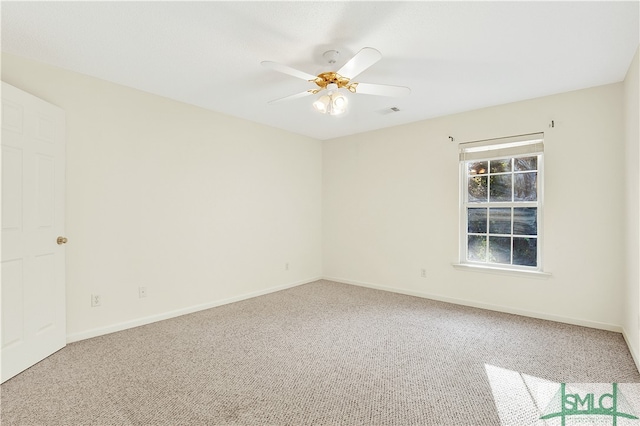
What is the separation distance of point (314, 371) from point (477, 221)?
285 cm

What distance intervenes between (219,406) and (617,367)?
2843mm

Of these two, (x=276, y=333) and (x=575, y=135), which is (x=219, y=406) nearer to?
(x=276, y=333)

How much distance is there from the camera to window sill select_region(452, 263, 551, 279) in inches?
136

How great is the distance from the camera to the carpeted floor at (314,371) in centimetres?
182

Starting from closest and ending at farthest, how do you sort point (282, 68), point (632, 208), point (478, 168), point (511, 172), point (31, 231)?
point (282, 68) < point (31, 231) < point (632, 208) < point (511, 172) < point (478, 168)

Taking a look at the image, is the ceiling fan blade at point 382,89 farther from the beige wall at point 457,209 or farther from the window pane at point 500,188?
the window pane at point 500,188

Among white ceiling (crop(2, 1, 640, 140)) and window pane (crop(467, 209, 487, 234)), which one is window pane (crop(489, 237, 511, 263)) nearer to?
window pane (crop(467, 209, 487, 234))

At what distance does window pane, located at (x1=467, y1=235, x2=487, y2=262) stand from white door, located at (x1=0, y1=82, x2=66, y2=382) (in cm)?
431

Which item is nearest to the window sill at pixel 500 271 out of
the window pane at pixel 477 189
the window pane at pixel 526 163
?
the window pane at pixel 477 189

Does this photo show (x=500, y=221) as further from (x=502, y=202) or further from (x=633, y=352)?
(x=633, y=352)

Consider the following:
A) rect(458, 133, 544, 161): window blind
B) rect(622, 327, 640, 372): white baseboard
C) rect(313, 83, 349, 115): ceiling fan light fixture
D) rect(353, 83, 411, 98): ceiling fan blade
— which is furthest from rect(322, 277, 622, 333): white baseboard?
rect(313, 83, 349, 115): ceiling fan light fixture

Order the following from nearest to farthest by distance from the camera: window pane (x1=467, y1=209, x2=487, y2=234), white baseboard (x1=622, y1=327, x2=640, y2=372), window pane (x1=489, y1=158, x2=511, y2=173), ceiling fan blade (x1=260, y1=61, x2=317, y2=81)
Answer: ceiling fan blade (x1=260, y1=61, x2=317, y2=81), white baseboard (x1=622, y1=327, x2=640, y2=372), window pane (x1=489, y1=158, x2=511, y2=173), window pane (x1=467, y1=209, x2=487, y2=234)

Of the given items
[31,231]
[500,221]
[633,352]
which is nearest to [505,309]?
[500,221]

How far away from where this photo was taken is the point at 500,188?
12.5 ft
